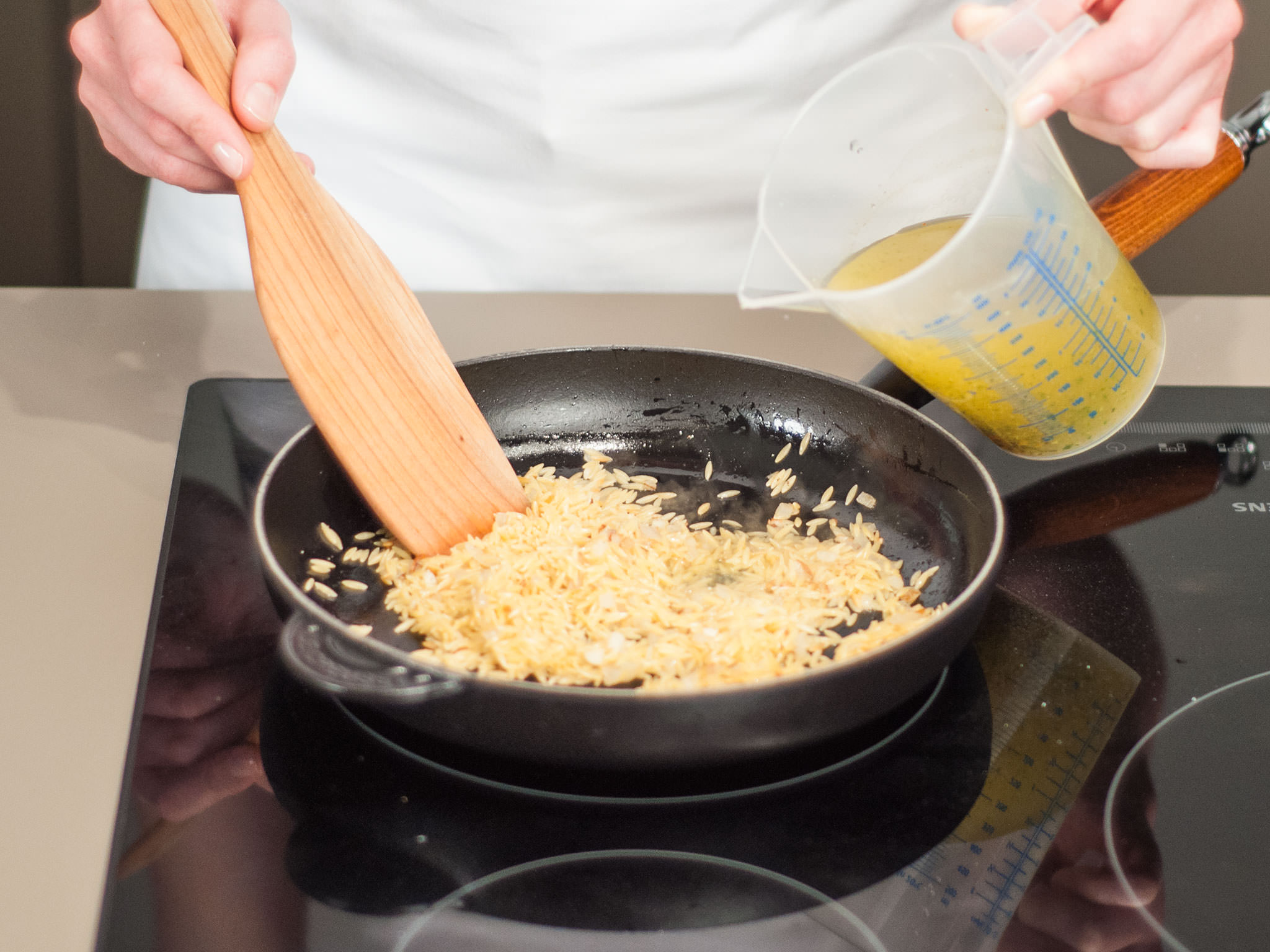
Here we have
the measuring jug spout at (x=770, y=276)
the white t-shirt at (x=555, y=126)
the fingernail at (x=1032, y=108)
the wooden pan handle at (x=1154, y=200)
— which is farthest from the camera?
the white t-shirt at (x=555, y=126)

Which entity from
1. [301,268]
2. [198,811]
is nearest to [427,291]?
[301,268]

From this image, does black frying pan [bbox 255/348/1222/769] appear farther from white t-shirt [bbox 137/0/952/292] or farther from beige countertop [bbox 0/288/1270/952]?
white t-shirt [bbox 137/0/952/292]

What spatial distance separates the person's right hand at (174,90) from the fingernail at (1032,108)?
53 centimetres

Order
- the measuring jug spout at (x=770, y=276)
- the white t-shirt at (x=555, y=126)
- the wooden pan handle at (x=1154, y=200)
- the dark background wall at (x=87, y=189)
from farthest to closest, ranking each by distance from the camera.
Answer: the dark background wall at (x=87, y=189)
the white t-shirt at (x=555, y=126)
the wooden pan handle at (x=1154, y=200)
the measuring jug spout at (x=770, y=276)

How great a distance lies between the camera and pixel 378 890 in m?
0.58

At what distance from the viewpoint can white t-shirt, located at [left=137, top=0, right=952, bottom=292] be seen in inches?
48.7

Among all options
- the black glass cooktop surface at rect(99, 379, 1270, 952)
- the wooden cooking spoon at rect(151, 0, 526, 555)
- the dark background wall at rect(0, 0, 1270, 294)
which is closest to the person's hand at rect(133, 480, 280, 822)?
the black glass cooktop surface at rect(99, 379, 1270, 952)

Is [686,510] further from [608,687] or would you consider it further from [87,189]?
[87,189]

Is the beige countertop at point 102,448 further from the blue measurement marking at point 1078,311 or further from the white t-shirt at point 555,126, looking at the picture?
the blue measurement marking at point 1078,311

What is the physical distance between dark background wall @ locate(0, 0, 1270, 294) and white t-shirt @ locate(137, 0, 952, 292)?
1.00 m

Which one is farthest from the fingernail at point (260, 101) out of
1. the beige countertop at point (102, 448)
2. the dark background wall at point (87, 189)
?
the dark background wall at point (87, 189)

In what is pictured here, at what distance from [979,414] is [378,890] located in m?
0.57

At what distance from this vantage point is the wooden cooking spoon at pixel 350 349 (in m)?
0.83

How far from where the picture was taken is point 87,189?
225cm
